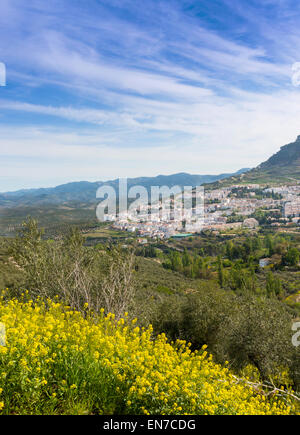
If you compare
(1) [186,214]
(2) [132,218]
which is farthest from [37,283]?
(1) [186,214]

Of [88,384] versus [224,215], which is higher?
[88,384]

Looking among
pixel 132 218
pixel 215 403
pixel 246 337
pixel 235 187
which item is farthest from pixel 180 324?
pixel 235 187

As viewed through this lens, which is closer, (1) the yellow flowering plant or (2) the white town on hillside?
(1) the yellow flowering plant

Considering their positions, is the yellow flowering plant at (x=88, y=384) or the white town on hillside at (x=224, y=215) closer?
the yellow flowering plant at (x=88, y=384)

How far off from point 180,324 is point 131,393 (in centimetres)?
991

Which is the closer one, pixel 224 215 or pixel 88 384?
pixel 88 384

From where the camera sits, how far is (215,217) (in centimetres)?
13500

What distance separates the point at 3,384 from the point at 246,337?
9.82 metres

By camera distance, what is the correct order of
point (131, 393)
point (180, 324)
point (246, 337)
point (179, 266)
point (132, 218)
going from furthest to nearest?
point (132, 218)
point (179, 266)
point (180, 324)
point (246, 337)
point (131, 393)

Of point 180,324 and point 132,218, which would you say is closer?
point 180,324

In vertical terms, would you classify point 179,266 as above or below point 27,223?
below
